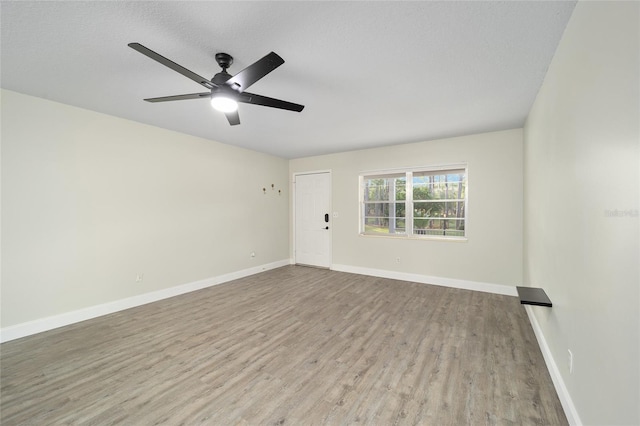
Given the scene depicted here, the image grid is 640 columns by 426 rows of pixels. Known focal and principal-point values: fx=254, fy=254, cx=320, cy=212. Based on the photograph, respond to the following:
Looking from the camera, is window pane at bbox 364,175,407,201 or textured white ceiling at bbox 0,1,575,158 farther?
window pane at bbox 364,175,407,201

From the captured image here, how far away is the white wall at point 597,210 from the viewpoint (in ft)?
3.13

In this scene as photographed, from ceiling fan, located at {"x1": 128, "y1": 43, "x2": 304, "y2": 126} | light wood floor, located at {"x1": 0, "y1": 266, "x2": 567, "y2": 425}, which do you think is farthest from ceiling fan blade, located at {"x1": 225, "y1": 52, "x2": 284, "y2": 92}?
light wood floor, located at {"x1": 0, "y1": 266, "x2": 567, "y2": 425}

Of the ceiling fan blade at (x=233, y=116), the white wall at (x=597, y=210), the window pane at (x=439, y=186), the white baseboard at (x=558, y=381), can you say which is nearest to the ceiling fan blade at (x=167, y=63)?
the ceiling fan blade at (x=233, y=116)

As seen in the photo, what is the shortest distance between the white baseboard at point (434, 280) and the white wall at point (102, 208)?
239 cm

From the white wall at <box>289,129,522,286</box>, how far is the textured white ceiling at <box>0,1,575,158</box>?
885 millimetres

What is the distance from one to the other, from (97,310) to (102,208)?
130 centimetres

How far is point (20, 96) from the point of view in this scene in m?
2.72

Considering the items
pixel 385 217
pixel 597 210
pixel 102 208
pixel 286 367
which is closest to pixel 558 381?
pixel 597 210

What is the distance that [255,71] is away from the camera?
1.76m

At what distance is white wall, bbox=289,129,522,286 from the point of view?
3932 mm

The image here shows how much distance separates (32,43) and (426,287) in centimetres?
530

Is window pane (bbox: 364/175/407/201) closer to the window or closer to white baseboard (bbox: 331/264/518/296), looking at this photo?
the window

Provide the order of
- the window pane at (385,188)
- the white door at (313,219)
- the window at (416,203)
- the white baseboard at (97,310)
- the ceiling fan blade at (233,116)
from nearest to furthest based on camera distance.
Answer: the ceiling fan blade at (233,116), the white baseboard at (97,310), the window at (416,203), the window pane at (385,188), the white door at (313,219)

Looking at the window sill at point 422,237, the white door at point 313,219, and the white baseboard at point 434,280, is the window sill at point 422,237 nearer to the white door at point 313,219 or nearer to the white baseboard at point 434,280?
the white baseboard at point 434,280
